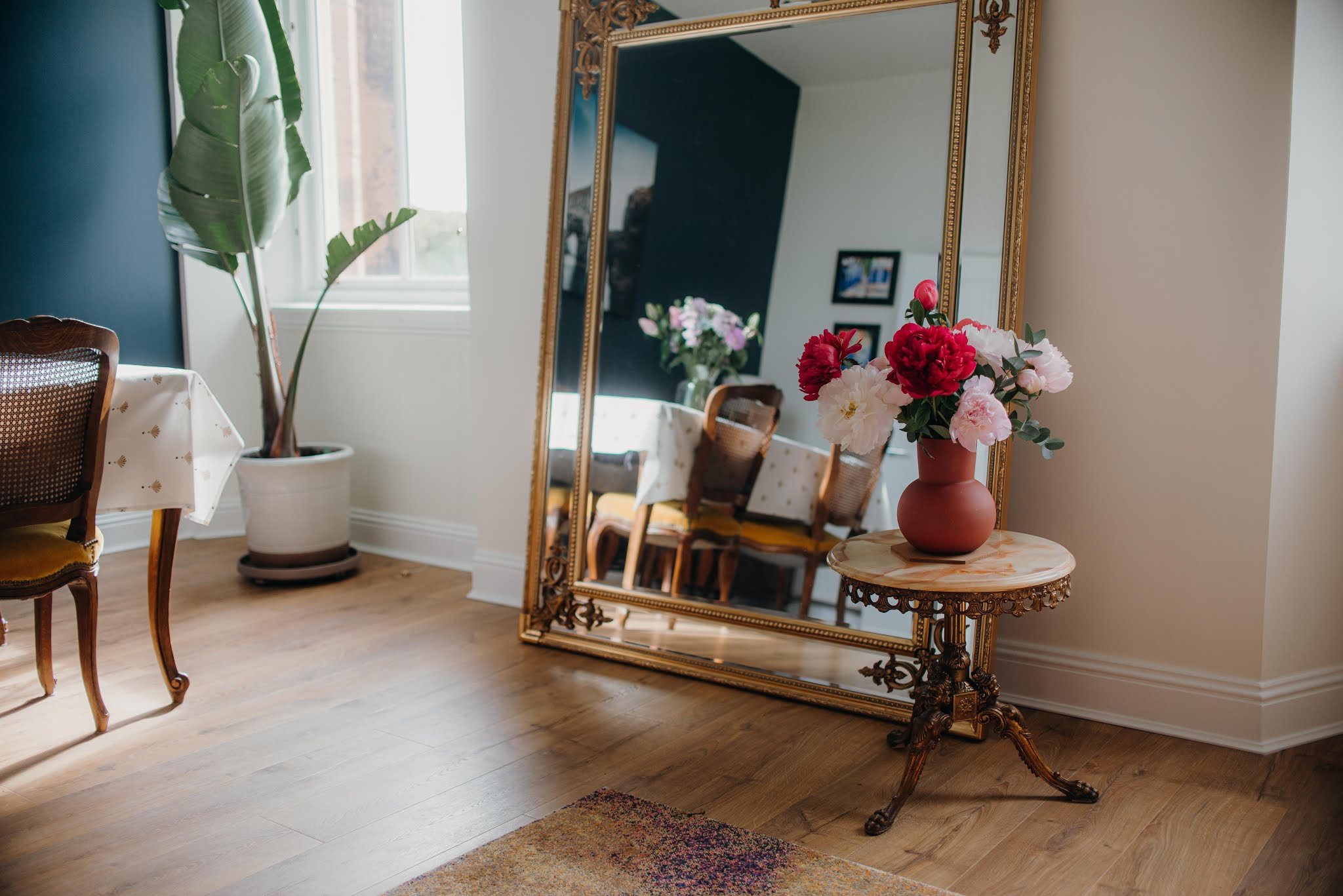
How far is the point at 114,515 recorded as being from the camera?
3.91 meters

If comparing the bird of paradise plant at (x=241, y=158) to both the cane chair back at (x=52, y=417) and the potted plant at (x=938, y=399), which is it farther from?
the potted plant at (x=938, y=399)

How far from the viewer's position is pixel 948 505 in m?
1.95

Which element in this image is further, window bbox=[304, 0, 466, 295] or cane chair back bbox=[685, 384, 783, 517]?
window bbox=[304, 0, 466, 295]

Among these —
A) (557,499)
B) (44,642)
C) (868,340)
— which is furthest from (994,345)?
(44,642)

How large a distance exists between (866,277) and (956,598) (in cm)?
97

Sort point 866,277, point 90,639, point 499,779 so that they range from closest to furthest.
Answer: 1. point 499,779
2. point 90,639
3. point 866,277

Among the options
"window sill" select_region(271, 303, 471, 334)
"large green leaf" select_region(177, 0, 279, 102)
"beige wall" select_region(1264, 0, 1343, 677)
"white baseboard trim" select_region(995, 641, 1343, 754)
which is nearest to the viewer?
"beige wall" select_region(1264, 0, 1343, 677)

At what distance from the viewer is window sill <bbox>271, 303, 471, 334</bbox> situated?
3.78m

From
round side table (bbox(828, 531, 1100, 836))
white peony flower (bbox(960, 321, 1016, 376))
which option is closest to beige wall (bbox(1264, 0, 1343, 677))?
round side table (bbox(828, 531, 1100, 836))

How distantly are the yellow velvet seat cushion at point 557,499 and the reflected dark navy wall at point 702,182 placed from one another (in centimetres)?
33

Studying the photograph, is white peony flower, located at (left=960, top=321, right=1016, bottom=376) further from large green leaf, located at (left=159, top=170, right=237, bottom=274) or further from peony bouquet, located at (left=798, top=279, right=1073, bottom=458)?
large green leaf, located at (left=159, top=170, right=237, bottom=274)

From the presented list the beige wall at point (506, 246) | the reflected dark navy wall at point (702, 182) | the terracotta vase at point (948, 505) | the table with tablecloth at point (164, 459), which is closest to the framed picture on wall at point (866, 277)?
the reflected dark navy wall at point (702, 182)

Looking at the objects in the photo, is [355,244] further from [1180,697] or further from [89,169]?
[1180,697]

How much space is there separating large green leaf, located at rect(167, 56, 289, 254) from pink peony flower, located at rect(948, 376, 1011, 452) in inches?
99.0
